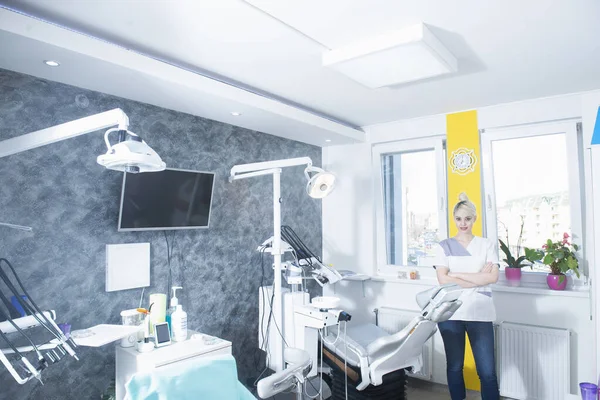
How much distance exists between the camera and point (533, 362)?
342 cm

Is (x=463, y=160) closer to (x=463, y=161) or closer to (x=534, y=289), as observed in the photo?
(x=463, y=161)

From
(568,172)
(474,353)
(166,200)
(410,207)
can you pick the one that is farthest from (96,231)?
(568,172)

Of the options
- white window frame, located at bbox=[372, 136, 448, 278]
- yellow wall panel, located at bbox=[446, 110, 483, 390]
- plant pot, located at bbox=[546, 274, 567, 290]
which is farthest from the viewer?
white window frame, located at bbox=[372, 136, 448, 278]

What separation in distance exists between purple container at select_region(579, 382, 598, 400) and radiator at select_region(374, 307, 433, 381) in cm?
117

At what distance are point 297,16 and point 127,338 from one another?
6.76ft

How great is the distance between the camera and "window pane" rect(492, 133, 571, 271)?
144 inches

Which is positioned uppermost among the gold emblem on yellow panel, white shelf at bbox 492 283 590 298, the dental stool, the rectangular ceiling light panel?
the rectangular ceiling light panel

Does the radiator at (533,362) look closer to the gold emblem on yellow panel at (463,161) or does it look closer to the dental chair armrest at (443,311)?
the dental chair armrest at (443,311)

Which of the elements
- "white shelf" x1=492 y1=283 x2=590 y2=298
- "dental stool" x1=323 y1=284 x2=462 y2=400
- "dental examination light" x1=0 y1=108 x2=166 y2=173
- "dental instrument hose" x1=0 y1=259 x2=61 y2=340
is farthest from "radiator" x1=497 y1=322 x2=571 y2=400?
"dental instrument hose" x1=0 y1=259 x2=61 y2=340

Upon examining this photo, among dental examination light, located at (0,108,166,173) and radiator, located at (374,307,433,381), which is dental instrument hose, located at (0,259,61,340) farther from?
radiator, located at (374,307,433,381)

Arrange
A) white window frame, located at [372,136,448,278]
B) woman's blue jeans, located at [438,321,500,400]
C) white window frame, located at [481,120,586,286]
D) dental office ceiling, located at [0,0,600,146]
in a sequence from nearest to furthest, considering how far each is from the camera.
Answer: dental office ceiling, located at [0,0,600,146], woman's blue jeans, located at [438,321,500,400], white window frame, located at [481,120,586,286], white window frame, located at [372,136,448,278]

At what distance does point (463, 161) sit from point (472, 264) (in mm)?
1256

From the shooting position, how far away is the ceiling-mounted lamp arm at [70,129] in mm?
1826

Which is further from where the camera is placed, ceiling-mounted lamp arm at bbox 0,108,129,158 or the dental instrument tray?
the dental instrument tray
